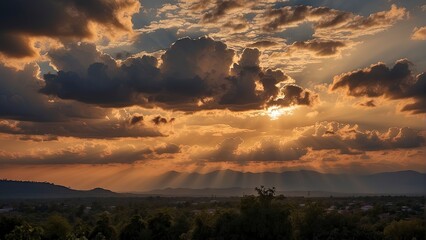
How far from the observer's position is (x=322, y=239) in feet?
291

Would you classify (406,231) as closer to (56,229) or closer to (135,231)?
(135,231)

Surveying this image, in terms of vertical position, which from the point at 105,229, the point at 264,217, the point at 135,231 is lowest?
the point at 135,231

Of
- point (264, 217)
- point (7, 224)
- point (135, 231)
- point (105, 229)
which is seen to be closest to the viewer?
point (264, 217)

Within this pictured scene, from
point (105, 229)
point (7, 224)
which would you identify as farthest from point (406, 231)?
point (7, 224)

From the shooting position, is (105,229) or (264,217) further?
(105,229)

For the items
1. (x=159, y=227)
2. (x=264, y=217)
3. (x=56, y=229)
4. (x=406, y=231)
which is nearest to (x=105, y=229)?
(x=56, y=229)

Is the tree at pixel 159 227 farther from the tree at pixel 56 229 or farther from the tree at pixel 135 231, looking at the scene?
the tree at pixel 56 229

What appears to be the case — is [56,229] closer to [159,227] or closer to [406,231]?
[159,227]

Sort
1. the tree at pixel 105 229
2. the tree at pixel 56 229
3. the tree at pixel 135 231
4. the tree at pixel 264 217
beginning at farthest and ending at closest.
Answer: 1. the tree at pixel 105 229
2. the tree at pixel 135 231
3. the tree at pixel 56 229
4. the tree at pixel 264 217

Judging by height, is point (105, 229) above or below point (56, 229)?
below

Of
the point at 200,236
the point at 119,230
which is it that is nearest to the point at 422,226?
the point at 200,236

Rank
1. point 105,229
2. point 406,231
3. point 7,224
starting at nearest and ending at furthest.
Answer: point 406,231 < point 7,224 < point 105,229

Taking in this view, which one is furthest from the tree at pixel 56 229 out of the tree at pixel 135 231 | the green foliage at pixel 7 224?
the tree at pixel 135 231

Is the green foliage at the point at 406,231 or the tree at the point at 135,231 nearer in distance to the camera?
the green foliage at the point at 406,231
